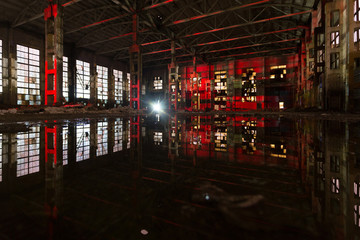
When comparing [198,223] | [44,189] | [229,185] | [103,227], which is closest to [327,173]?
[229,185]

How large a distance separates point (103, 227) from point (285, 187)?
1.06 meters

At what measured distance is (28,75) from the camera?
19688 mm

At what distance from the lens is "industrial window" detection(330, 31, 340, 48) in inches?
482

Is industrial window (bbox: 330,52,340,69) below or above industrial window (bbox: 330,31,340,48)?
below

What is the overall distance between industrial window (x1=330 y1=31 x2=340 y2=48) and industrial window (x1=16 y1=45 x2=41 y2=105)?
2630cm

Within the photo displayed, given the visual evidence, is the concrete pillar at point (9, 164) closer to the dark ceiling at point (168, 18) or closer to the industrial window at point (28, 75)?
the dark ceiling at point (168, 18)

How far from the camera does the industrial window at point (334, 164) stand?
1.51 metres

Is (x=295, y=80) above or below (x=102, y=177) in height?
above

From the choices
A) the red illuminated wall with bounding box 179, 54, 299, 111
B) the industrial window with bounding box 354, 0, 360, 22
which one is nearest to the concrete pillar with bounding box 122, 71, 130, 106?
the red illuminated wall with bounding box 179, 54, 299, 111

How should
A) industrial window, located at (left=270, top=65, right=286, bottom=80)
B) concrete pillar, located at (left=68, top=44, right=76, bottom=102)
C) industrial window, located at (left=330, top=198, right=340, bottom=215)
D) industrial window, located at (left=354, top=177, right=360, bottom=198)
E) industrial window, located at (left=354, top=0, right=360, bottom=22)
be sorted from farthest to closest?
industrial window, located at (left=270, top=65, right=286, bottom=80), concrete pillar, located at (left=68, top=44, right=76, bottom=102), industrial window, located at (left=354, top=0, right=360, bottom=22), industrial window, located at (left=354, top=177, right=360, bottom=198), industrial window, located at (left=330, top=198, right=340, bottom=215)

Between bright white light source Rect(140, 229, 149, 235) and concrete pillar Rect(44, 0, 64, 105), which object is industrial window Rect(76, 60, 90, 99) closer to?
concrete pillar Rect(44, 0, 64, 105)

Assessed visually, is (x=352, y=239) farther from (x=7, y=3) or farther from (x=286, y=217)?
(x=7, y=3)

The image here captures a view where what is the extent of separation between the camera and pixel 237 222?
79cm

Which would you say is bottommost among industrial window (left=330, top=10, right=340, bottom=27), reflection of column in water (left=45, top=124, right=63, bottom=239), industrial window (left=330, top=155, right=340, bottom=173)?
reflection of column in water (left=45, top=124, right=63, bottom=239)
